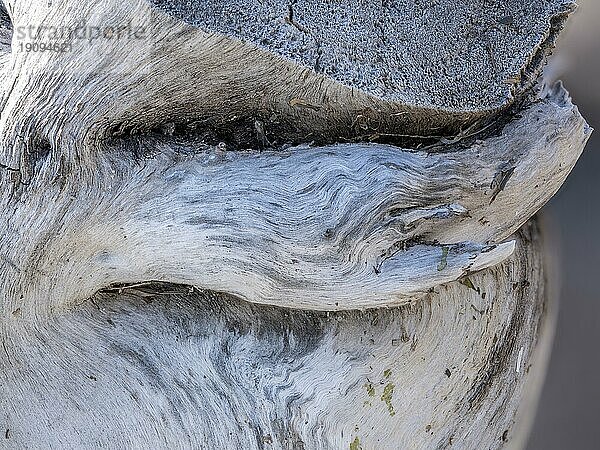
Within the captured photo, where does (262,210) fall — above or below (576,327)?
above

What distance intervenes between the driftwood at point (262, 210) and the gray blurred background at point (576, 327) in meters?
0.22

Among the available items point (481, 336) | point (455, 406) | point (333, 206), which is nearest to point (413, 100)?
point (333, 206)

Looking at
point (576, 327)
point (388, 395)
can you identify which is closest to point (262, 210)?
point (388, 395)

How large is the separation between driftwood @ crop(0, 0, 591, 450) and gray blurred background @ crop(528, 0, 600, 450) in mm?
222

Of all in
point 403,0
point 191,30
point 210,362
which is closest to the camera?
point 191,30

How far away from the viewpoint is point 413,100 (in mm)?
1058

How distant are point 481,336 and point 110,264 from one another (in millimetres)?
680

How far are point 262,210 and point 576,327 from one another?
77cm

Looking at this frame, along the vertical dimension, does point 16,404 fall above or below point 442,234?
below

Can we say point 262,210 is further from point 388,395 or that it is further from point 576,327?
point 576,327

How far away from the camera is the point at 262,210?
1023mm

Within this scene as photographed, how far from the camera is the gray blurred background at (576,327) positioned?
1369 millimetres

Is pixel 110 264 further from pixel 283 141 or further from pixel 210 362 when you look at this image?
pixel 283 141

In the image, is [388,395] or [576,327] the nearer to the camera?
[388,395]
